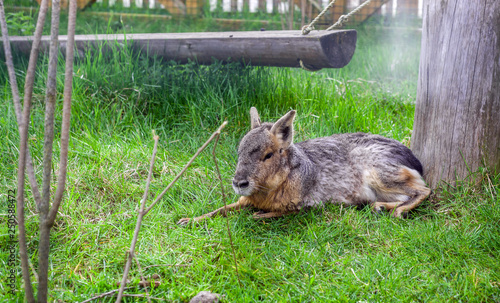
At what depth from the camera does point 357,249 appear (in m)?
2.96

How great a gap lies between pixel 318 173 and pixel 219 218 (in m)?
0.93

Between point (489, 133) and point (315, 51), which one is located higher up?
point (315, 51)

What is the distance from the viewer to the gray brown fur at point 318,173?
3242mm

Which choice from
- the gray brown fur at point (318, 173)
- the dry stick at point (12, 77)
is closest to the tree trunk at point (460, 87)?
the gray brown fur at point (318, 173)

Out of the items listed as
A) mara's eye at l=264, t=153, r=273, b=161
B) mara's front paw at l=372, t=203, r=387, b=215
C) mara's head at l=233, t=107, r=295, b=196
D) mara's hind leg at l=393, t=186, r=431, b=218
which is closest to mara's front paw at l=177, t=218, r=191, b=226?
mara's head at l=233, t=107, r=295, b=196

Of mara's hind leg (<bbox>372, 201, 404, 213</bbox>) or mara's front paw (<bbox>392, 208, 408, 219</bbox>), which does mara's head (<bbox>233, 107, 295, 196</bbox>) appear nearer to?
mara's hind leg (<bbox>372, 201, 404, 213</bbox>)

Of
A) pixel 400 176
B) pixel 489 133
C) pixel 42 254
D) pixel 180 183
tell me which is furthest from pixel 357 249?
pixel 42 254

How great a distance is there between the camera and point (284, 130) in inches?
132

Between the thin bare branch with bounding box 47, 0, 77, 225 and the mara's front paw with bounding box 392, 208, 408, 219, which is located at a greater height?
the thin bare branch with bounding box 47, 0, 77, 225

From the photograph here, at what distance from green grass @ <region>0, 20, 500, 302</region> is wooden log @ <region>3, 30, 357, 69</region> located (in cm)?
15

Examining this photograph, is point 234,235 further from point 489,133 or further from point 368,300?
point 489,133

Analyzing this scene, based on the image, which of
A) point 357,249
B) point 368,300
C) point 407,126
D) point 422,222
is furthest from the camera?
point 407,126

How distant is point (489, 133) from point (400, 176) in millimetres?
696

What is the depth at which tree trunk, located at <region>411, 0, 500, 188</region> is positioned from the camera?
3.06 m
